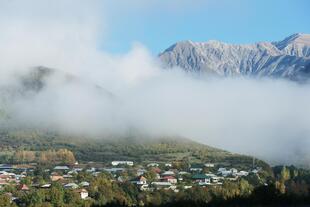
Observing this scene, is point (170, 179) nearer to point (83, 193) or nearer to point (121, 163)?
point (83, 193)

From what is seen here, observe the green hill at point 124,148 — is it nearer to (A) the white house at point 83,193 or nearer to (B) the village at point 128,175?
(B) the village at point 128,175

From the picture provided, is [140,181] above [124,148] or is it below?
below

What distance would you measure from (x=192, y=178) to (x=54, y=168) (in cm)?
3490

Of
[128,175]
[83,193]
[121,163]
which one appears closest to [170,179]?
[128,175]

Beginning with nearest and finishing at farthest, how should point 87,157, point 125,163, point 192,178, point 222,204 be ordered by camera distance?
point 222,204
point 192,178
point 125,163
point 87,157

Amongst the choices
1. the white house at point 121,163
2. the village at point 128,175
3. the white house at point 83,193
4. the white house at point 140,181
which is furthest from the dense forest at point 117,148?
the white house at point 83,193

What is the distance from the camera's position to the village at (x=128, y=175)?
267ft

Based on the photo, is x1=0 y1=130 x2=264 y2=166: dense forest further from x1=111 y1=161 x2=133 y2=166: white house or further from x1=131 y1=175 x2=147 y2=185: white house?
x1=131 y1=175 x2=147 y2=185: white house

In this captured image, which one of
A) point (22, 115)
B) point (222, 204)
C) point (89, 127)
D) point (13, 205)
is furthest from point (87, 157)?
point (222, 204)

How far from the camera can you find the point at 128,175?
102312 millimetres

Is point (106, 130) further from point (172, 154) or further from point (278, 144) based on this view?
point (278, 144)

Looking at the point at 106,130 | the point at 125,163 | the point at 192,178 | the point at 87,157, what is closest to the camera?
the point at 192,178

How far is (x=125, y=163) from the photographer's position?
→ 128250 mm

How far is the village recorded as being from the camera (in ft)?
267
